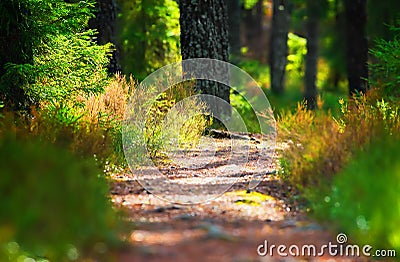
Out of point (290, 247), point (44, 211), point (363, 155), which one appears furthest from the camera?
point (363, 155)

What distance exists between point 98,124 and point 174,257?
12.0 feet

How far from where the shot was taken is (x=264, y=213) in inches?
241

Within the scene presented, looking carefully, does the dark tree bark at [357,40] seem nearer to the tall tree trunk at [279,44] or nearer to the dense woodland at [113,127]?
the dense woodland at [113,127]

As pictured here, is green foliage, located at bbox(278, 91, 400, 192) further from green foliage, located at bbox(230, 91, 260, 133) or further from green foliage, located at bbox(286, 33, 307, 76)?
green foliage, located at bbox(286, 33, 307, 76)

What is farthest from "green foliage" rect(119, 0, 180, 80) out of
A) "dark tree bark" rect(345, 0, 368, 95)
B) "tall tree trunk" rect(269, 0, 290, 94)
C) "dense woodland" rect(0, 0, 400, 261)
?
"tall tree trunk" rect(269, 0, 290, 94)

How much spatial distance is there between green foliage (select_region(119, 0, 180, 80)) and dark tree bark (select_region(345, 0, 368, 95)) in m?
4.02

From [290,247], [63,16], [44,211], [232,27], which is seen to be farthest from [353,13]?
[44,211]

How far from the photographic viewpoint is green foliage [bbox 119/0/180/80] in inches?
567

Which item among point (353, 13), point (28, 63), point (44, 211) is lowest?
point (44, 211)

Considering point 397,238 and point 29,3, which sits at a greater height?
point 29,3

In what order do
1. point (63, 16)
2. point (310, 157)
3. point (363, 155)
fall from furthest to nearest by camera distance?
point (63, 16)
point (310, 157)
point (363, 155)

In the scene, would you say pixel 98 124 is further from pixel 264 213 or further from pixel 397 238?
pixel 397 238
